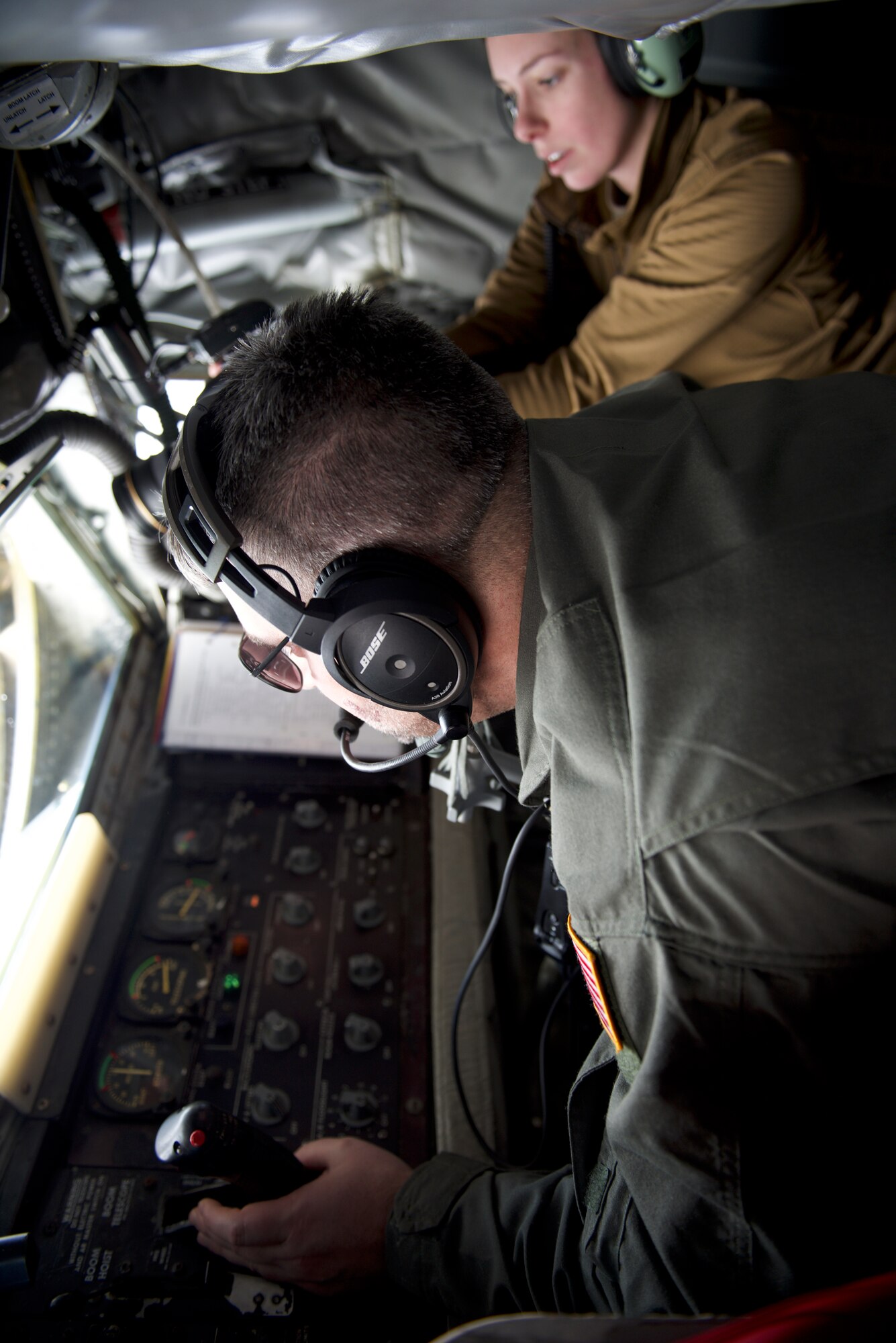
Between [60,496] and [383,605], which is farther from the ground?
[60,496]

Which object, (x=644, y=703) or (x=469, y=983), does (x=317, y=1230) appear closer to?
(x=469, y=983)

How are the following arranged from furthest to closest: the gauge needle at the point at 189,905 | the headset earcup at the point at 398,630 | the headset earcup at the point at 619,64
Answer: the headset earcup at the point at 619,64 < the gauge needle at the point at 189,905 < the headset earcup at the point at 398,630

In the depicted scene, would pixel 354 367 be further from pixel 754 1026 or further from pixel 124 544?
pixel 124 544

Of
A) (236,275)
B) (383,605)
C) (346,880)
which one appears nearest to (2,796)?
(346,880)

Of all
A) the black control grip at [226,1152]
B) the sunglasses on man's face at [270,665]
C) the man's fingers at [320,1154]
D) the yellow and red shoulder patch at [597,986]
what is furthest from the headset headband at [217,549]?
the man's fingers at [320,1154]

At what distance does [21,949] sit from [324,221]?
1.83m

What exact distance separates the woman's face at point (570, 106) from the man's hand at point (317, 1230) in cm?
199

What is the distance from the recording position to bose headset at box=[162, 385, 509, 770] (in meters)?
0.81

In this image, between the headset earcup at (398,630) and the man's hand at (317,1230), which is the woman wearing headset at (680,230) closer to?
the headset earcup at (398,630)

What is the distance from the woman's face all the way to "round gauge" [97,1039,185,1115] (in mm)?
1962

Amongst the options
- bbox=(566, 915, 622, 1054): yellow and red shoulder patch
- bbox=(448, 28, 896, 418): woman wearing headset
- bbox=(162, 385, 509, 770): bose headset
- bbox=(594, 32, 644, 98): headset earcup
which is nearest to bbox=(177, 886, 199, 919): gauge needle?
bbox=(162, 385, 509, 770): bose headset

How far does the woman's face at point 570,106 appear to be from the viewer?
66.4 inches

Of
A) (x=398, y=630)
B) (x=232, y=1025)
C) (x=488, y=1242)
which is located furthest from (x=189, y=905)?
(x=398, y=630)

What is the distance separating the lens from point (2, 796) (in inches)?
47.6
